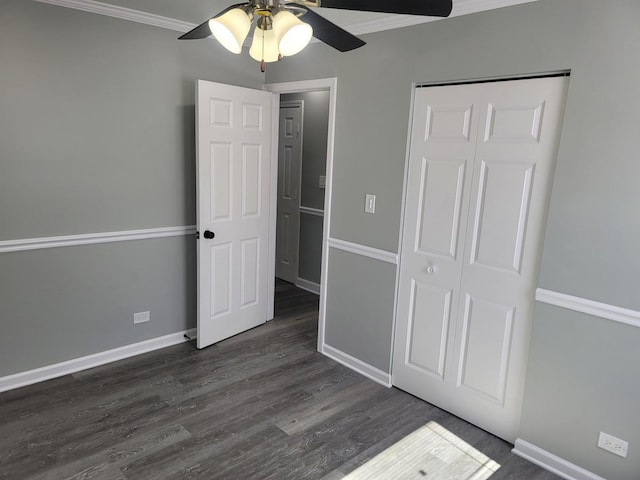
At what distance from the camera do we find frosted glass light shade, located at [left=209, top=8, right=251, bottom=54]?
4.85ft

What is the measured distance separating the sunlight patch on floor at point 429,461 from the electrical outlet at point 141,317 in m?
1.96

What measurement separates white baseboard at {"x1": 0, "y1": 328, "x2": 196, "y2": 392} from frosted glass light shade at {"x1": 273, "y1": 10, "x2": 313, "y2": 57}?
2.64 metres

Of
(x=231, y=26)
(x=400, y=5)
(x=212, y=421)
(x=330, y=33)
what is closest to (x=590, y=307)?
(x=400, y=5)

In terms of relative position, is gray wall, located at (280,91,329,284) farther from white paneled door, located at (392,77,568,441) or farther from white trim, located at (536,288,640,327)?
white trim, located at (536,288,640,327)

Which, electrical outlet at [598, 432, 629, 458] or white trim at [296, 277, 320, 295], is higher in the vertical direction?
electrical outlet at [598, 432, 629, 458]

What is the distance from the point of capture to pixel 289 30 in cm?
147

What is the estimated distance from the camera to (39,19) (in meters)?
2.59

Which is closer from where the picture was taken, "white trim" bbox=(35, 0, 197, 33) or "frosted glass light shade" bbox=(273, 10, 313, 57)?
"frosted glass light shade" bbox=(273, 10, 313, 57)

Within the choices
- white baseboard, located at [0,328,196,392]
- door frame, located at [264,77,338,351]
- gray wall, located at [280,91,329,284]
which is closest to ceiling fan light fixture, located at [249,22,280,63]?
door frame, located at [264,77,338,351]

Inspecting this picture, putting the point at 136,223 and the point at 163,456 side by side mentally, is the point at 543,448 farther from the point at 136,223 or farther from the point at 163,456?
the point at 136,223

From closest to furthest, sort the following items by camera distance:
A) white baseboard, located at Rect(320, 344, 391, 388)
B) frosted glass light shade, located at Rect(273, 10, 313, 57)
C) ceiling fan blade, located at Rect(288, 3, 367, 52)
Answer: frosted glass light shade, located at Rect(273, 10, 313, 57)
ceiling fan blade, located at Rect(288, 3, 367, 52)
white baseboard, located at Rect(320, 344, 391, 388)

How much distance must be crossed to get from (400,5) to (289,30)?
15.5 inches

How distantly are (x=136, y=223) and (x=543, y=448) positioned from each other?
2.93m

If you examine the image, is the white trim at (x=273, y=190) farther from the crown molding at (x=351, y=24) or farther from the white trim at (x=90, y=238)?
the crown molding at (x=351, y=24)
